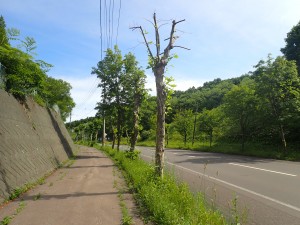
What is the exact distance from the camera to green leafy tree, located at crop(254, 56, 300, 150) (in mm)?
23750

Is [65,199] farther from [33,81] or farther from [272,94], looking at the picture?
[272,94]

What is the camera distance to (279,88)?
24.1 m

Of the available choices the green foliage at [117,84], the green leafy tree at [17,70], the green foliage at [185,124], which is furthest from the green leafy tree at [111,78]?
the green foliage at [185,124]

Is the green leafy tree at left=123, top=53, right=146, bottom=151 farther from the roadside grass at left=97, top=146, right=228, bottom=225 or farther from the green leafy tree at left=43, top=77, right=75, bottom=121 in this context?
the green leafy tree at left=43, top=77, right=75, bottom=121

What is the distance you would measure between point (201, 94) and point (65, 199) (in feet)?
261

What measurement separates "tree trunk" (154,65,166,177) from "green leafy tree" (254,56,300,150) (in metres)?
16.7

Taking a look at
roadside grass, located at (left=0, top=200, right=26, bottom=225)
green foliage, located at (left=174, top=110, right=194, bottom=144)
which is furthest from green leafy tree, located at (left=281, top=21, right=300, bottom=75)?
roadside grass, located at (left=0, top=200, right=26, bottom=225)

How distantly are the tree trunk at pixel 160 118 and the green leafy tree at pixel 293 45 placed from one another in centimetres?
2914

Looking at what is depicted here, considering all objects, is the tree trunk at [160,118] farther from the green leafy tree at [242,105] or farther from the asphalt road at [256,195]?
the green leafy tree at [242,105]

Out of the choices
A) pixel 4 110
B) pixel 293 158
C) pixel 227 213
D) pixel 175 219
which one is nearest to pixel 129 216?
pixel 175 219

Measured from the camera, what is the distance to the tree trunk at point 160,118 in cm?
985

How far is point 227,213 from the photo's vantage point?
6945 millimetres

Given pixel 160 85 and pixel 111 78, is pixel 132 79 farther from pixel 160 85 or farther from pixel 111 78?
pixel 160 85

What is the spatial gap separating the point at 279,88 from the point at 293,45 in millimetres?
14112
